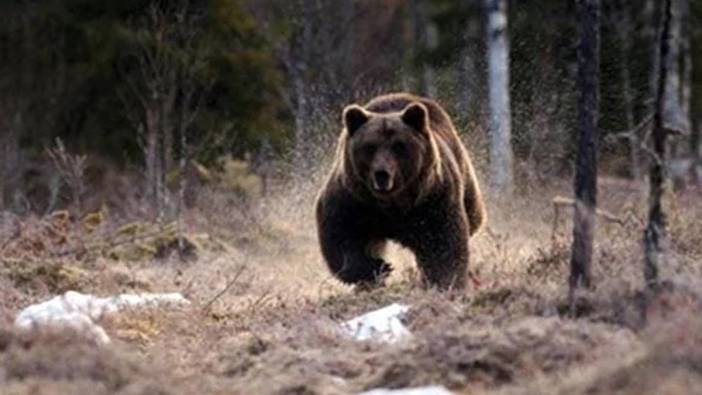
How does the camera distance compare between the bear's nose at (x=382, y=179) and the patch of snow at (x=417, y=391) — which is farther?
the bear's nose at (x=382, y=179)

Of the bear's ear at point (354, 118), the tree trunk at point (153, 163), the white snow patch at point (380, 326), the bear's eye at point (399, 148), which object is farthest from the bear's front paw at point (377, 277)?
the tree trunk at point (153, 163)

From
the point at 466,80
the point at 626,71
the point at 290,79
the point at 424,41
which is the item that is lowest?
the point at 424,41

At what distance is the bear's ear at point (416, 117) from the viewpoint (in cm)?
1280

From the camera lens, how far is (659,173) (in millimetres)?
9266

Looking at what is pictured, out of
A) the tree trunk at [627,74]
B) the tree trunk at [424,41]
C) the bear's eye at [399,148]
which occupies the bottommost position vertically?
the tree trunk at [424,41]

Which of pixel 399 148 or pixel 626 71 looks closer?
pixel 399 148

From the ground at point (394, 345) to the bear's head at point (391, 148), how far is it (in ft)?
2.66

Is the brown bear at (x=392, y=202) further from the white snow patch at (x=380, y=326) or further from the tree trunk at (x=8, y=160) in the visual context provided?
the tree trunk at (x=8, y=160)

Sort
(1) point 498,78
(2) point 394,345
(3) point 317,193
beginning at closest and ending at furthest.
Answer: (2) point 394,345, (3) point 317,193, (1) point 498,78

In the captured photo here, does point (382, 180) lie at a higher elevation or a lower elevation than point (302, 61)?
higher

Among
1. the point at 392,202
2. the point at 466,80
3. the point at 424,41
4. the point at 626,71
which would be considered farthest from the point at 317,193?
the point at 424,41

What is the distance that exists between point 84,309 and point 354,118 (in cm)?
305

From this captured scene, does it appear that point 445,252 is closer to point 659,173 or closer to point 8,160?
point 659,173

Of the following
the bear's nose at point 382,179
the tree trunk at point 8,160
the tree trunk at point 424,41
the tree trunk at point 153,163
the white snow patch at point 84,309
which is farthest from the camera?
the tree trunk at point 424,41
